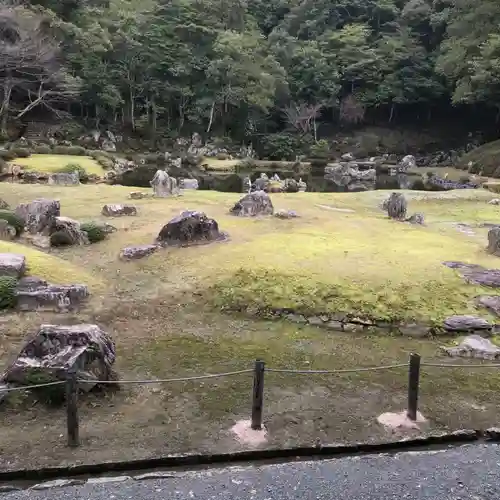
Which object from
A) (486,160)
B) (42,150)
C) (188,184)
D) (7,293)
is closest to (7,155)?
(42,150)

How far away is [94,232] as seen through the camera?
14.2 m

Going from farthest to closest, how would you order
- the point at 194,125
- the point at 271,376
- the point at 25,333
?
the point at 194,125 → the point at 25,333 → the point at 271,376

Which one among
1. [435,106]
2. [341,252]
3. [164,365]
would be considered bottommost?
[164,365]

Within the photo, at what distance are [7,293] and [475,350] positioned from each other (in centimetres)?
840

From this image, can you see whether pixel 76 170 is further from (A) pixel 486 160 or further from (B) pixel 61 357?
(A) pixel 486 160

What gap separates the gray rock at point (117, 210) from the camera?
16.9m

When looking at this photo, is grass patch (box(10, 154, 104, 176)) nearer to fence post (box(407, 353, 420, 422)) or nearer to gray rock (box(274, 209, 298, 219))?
gray rock (box(274, 209, 298, 219))

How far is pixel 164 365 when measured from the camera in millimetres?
8539

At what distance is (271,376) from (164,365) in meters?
1.68

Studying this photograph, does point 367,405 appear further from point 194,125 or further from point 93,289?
point 194,125

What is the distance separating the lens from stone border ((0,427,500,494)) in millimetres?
5793

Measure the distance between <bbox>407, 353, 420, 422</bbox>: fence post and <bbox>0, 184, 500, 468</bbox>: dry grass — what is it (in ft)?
0.99

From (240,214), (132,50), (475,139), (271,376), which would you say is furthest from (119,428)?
(475,139)

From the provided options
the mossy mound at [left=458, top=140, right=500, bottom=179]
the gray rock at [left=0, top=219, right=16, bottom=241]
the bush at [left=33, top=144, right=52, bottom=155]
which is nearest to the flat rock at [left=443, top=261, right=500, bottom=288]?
the gray rock at [left=0, top=219, right=16, bottom=241]
